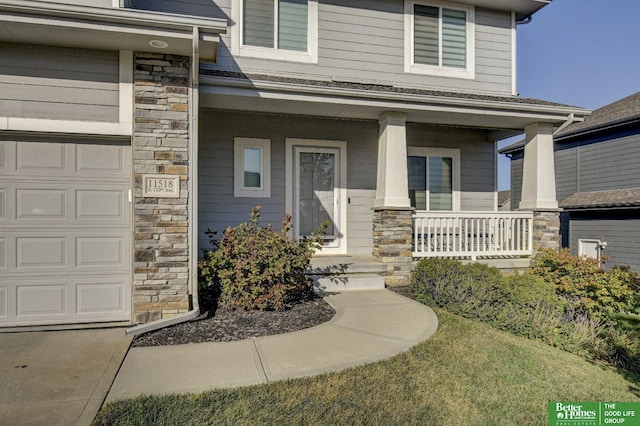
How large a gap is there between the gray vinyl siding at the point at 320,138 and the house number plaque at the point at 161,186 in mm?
2562

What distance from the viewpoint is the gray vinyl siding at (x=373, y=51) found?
7516mm

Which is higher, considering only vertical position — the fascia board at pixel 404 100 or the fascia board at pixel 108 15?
the fascia board at pixel 108 15

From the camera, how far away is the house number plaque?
4777mm

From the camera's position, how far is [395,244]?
279 inches

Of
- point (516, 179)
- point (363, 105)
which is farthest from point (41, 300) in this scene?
point (516, 179)

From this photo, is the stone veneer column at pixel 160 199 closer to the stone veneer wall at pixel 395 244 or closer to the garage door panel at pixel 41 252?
the garage door panel at pixel 41 252

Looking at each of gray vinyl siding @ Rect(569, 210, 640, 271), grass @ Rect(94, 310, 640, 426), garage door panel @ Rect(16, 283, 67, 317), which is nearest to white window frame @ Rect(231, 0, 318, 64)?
garage door panel @ Rect(16, 283, 67, 317)

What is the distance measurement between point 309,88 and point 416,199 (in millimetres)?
3772

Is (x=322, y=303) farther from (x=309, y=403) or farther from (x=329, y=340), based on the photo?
(x=309, y=403)

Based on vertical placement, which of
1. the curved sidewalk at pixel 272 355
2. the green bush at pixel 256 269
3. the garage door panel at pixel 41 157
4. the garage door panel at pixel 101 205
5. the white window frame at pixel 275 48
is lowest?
the curved sidewalk at pixel 272 355

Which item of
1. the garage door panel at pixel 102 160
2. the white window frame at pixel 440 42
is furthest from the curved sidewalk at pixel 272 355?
the white window frame at pixel 440 42

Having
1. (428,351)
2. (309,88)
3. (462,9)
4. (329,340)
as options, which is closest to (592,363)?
(428,351)

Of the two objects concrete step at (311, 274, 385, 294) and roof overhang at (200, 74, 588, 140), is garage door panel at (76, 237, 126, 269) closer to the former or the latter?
roof overhang at (200, 74, 588, 140)

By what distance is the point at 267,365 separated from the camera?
346 cm
